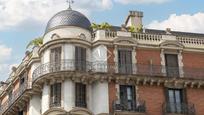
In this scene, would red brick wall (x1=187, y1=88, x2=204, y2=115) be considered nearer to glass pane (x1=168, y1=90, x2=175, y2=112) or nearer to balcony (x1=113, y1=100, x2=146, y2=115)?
glass pane (x1=168, y1=90, x2=175, y2=112)

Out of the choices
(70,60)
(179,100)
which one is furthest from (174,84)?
(70,60)

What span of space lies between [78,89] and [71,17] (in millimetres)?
6307

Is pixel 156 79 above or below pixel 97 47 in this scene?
below

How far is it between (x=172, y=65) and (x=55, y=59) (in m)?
9.41

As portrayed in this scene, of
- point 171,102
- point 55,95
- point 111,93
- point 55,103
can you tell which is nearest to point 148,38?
point 171,102

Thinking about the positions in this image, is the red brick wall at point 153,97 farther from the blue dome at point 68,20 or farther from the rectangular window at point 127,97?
the blue dome at point 68,20

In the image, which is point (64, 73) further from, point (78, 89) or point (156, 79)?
point (156, 79)

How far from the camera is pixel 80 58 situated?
138ft

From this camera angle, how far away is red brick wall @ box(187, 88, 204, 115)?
42.2 metres

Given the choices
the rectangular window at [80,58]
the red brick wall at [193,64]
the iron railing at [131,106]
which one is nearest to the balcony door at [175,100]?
the red brick wall at [193,64]

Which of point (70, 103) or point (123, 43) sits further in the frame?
point (123, 43)

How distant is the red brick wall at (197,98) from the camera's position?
42.2 m

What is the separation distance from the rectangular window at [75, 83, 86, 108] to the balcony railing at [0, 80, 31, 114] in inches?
218

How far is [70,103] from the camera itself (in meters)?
40.0
